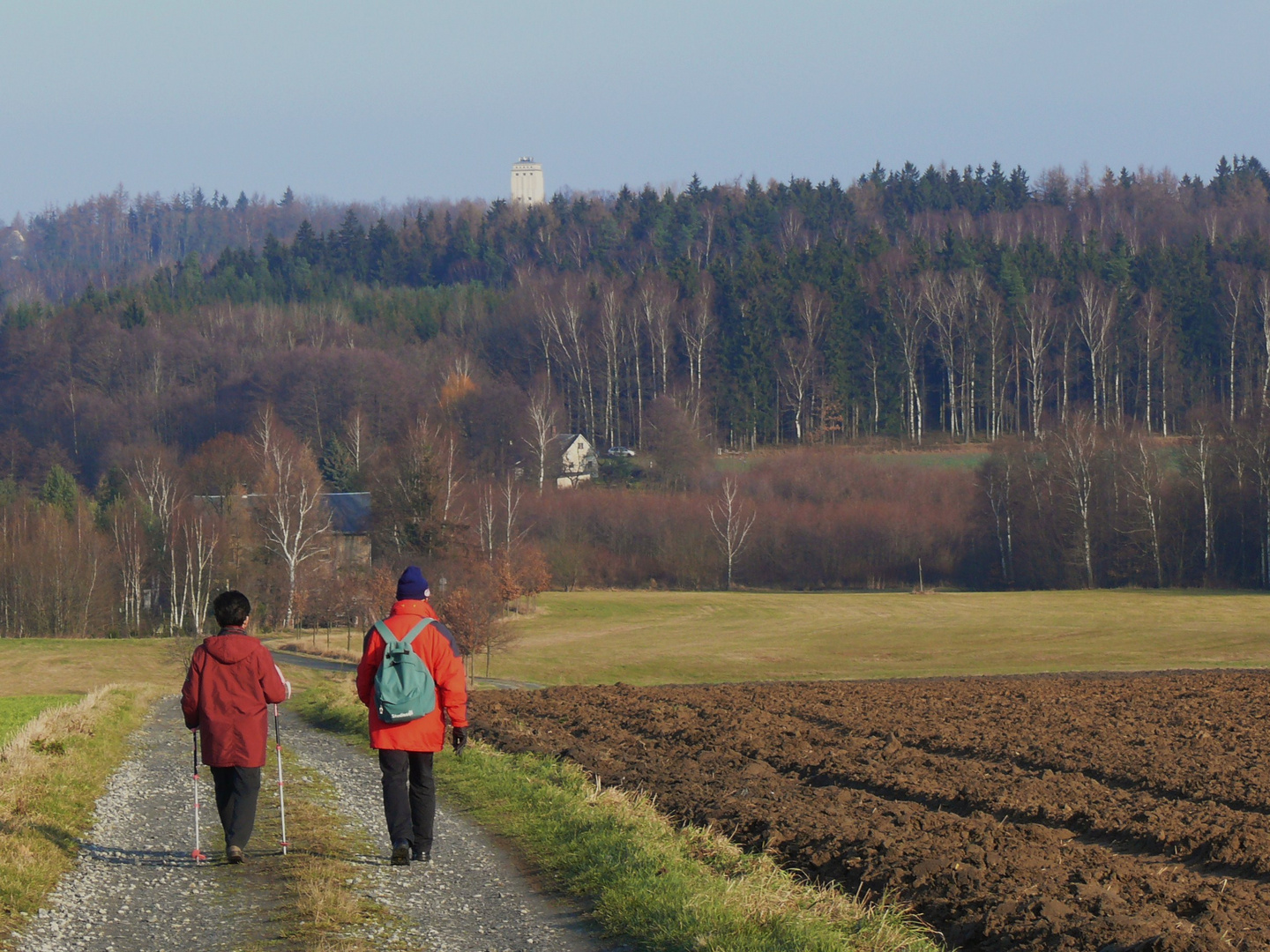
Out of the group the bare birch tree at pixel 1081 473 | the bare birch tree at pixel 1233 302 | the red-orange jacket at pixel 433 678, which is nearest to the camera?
the red-orange jacket at pixel 433 678

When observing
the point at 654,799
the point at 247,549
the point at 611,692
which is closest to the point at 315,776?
the point at 654,799

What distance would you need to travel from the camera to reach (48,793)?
37.0 ft

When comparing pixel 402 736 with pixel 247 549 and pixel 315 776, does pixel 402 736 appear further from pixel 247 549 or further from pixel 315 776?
pixel 247 549

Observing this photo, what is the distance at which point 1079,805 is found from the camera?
1256 centimetres

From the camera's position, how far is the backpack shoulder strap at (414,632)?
8789 mm

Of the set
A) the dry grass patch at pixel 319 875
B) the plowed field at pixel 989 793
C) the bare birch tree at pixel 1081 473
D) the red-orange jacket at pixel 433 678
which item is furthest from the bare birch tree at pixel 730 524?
the red-orange jacket at pixel 433 678

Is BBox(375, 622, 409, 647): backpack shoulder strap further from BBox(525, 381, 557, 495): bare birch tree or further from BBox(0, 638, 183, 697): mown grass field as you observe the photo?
BBox(525, 381, 557, 495): bare birch tree

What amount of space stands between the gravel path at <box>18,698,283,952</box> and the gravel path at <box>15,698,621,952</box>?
0.01m

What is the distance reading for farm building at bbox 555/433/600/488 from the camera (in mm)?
97062

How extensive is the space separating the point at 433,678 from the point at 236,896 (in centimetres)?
187

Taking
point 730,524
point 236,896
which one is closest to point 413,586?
point 236,896

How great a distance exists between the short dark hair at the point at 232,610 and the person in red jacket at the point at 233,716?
0.11 m

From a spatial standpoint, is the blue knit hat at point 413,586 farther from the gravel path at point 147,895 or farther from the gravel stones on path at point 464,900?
the gravel path at point 147,895

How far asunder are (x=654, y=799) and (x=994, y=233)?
5036 inches
